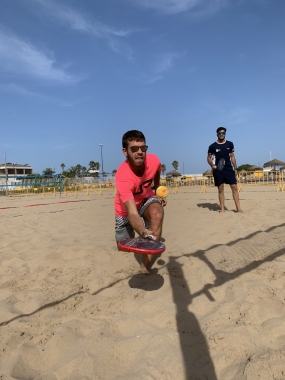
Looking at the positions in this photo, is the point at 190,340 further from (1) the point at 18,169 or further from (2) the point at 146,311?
(1) the point at 18,169

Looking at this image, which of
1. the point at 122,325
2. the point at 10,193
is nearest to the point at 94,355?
the point at 122,325

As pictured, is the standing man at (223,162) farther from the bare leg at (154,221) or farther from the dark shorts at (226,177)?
the bare leg at (154,221)

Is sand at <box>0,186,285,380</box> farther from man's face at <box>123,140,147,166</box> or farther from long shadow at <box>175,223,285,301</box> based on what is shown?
man's face at <box>123,140,147,166</box>

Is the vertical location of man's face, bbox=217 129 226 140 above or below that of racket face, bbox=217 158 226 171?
above

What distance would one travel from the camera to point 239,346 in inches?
64.5

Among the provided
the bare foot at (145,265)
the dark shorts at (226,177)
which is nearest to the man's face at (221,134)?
the dark shorts at (226,177)

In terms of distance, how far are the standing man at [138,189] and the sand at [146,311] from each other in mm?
446

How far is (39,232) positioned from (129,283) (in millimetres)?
2707

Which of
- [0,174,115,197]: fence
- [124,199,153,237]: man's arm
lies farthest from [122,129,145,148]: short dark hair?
[0,174,115,197]: fence

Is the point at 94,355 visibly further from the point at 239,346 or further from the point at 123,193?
the point at 123,193

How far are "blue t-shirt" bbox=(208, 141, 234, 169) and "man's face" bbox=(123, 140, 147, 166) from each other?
3.79 metres

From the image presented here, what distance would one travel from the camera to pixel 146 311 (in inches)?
82.9

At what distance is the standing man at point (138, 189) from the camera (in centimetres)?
261

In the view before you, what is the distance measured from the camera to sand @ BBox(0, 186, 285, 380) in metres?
1.55
